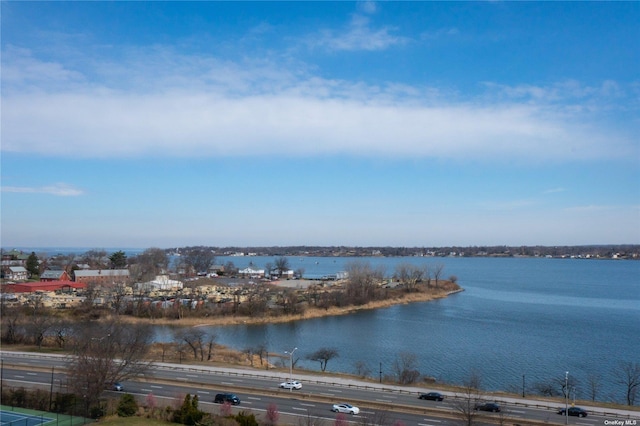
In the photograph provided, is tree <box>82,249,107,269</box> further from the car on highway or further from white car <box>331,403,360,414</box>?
white car <box>331,403,360,414</box>

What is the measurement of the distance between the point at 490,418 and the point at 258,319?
27170 mm

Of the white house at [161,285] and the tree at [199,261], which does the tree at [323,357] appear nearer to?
the white house at [161,285]

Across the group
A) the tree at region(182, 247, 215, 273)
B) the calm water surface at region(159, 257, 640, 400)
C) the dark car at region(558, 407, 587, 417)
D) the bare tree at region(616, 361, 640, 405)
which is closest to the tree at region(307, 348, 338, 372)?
the calm water surface at region(159, 257, 640, 400)

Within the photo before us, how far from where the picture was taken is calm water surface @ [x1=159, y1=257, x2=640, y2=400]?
2395 centimetres

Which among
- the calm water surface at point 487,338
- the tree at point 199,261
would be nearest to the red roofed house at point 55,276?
the tree at point 199,261

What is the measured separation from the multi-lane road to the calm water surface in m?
4.94

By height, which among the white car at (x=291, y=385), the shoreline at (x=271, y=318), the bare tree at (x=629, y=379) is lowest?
the shoreline at (x=271, y=318)

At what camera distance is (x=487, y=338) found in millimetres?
30922

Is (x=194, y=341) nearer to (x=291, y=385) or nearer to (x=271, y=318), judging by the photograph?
(x=291, y=385)

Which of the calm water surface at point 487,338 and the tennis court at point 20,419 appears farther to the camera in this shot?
the calm water surface at point 487,338

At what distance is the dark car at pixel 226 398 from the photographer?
15922 mm

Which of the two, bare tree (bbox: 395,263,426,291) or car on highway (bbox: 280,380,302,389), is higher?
bare tree (bbox: 395,263,426,291)

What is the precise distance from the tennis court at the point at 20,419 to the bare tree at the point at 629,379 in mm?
18932

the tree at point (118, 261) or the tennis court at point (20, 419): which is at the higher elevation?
the tree at point (118, 261)
